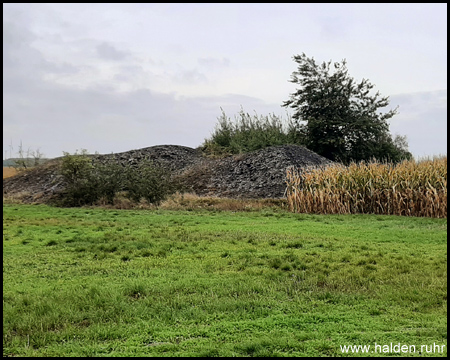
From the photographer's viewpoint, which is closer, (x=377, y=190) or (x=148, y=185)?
(x=377, y=190)

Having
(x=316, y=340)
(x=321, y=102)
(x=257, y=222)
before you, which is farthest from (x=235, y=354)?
(x=321, y=102)

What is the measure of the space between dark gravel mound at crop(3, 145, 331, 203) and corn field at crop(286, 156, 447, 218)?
3.77m

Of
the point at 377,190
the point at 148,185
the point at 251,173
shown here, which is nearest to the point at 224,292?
the point at 377,190

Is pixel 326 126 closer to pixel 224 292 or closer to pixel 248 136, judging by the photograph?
pixel 248 136

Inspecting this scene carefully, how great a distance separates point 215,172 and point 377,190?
1044 centimetres

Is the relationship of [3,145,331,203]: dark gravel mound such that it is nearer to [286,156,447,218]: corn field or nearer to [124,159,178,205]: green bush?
[124,159,178,205]: green bush

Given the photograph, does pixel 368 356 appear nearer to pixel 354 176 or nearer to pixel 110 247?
pixel 110 247

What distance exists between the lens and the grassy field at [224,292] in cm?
417

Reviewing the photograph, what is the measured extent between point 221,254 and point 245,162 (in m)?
15.6

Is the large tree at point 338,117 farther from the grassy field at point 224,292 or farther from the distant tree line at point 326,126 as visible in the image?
the grassy field at point 224,292

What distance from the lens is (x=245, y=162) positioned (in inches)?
923

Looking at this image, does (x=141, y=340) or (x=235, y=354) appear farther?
(x=141, y=340)

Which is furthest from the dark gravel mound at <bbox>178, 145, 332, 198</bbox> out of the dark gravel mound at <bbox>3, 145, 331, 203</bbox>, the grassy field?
the grassy field

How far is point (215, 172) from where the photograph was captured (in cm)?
2377
